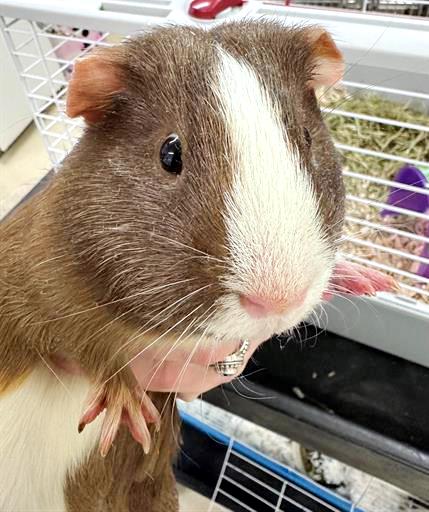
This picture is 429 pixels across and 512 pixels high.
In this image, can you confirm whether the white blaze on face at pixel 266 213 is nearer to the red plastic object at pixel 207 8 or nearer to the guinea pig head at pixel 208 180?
the guinea pig head at pixel 208 180

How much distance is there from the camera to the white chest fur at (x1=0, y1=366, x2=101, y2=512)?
783mm

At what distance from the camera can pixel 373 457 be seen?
1.09 meters

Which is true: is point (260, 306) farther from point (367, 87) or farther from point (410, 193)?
point (410, 193)

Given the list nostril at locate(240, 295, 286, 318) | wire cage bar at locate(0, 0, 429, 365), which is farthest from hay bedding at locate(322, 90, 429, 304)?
nostril at locate(240, 295, 286, 318)

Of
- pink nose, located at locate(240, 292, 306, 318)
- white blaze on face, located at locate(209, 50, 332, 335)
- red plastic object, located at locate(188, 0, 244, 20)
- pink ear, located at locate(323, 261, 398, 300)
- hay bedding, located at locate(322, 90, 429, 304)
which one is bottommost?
hay bedding, located at locate(322, 90, 429, 304)

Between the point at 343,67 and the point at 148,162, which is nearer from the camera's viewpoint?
the point at 148,162

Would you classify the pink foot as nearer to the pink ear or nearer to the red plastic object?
the pink ear

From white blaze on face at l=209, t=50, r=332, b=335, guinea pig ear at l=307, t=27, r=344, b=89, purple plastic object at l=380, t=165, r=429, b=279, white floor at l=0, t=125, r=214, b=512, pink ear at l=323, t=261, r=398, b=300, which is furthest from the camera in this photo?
white floor at l=0, t=125, r=214, b=512

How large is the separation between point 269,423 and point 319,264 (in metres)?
0.71

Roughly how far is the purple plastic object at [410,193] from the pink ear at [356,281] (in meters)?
0.30

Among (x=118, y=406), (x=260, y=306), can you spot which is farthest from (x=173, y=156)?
(x=118, y=406)

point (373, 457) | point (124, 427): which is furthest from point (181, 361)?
point (373, 457)

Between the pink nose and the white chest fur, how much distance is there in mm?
347

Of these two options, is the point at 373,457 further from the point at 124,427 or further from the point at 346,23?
the point at 346,23
